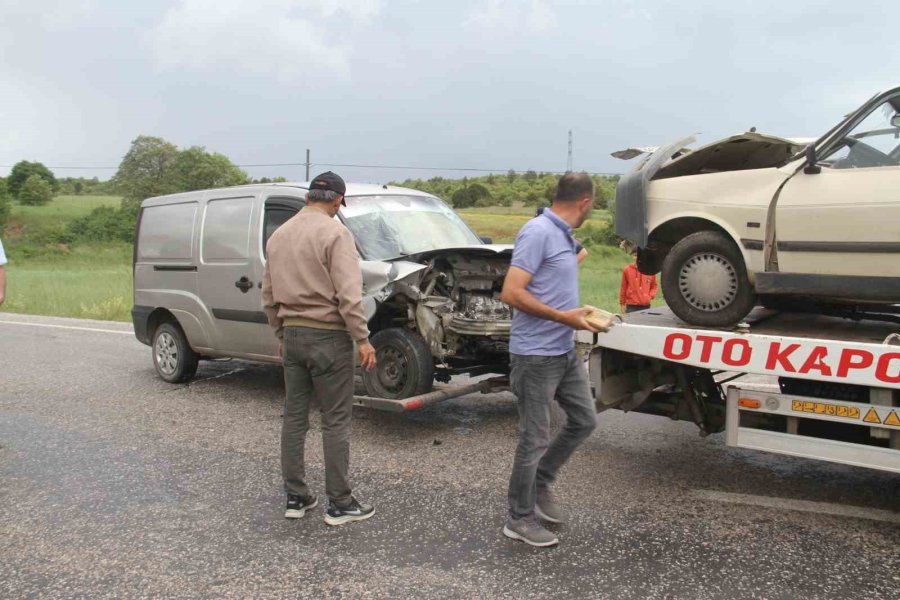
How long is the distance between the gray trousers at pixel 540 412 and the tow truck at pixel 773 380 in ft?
2.20

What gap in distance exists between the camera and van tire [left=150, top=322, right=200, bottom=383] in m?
7.53

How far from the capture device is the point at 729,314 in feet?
14.8

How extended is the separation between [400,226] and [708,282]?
2890 millimetres

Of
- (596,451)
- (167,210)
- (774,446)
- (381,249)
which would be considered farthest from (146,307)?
(774,446)

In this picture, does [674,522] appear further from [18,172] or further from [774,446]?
[18,172]

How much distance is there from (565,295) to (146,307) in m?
5.55

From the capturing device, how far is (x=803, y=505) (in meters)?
4.29

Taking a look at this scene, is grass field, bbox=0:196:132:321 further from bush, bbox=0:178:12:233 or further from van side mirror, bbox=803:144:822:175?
van side mirror, bbox=803:144:822:175

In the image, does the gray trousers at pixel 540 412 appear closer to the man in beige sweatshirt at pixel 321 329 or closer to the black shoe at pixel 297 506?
the man in beige sweatshirt at pixel 321 329

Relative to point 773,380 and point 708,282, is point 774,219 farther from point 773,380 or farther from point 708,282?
point 773,380

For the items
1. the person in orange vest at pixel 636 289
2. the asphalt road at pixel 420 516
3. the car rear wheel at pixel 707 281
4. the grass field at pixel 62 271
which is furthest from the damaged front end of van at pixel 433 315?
the grass field at pixel 62 271

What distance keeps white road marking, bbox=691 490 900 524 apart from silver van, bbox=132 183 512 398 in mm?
1948

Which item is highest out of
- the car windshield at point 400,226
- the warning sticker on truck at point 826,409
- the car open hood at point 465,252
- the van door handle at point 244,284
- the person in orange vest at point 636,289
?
the car windshield at point 400,226

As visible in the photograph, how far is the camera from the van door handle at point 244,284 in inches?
261
